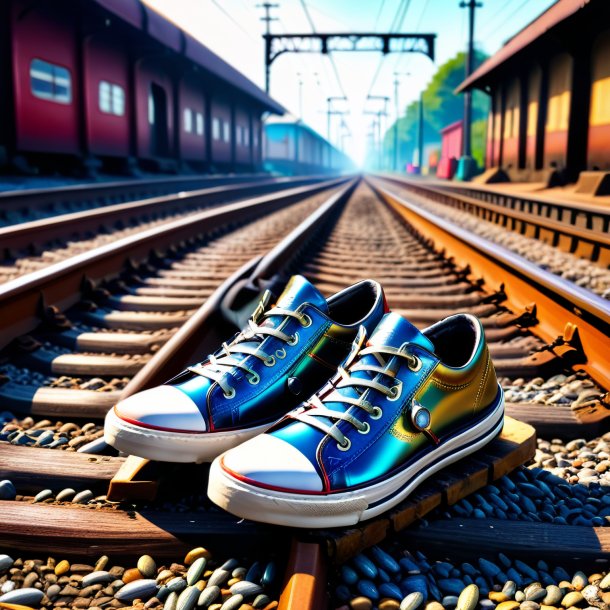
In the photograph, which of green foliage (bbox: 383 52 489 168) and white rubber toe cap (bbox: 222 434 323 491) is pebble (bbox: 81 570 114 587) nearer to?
Answer: white rubber toe cap (bbox: 222 434 323 491)

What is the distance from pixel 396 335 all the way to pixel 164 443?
64 centimetres

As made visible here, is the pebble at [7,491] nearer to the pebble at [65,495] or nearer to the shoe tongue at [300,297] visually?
the pebble at [65,495]

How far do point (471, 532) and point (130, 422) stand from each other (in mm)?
859

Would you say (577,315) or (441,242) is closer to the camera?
(577,315)

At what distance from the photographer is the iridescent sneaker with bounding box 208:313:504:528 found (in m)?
1.32

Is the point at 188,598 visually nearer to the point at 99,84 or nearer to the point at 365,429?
the point at 365,429

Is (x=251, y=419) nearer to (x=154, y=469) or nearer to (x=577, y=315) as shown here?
(x=154, y=469)

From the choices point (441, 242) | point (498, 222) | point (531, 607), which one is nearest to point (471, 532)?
point (531, 607)

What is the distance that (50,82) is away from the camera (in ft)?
44.2

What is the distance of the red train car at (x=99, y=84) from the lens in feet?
40.1

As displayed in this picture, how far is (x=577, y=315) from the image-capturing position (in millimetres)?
2768

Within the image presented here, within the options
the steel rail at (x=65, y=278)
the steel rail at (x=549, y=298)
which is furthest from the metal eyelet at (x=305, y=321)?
the steel rail at (x=65, y=278)

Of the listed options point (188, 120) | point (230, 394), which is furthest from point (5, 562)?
point (188, 120)

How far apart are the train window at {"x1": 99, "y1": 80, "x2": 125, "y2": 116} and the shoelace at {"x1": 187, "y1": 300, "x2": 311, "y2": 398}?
1563cm
